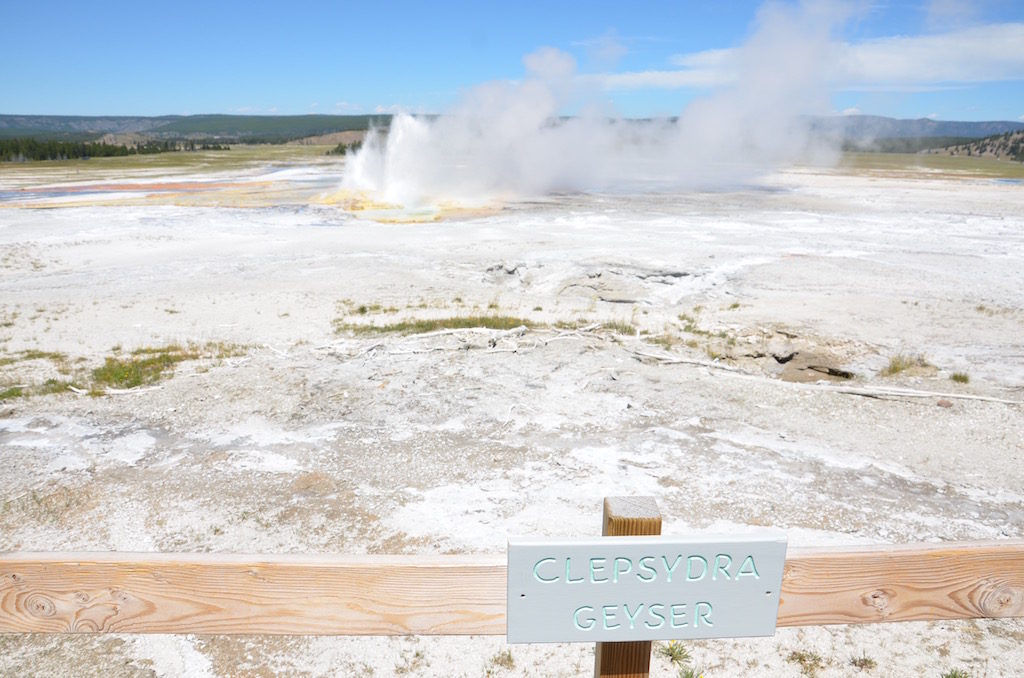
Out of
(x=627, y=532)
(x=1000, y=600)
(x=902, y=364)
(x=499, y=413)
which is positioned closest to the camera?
(x=627, y=532)

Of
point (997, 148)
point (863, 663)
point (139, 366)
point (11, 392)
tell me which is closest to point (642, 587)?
point (863, 663)

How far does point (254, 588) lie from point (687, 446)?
497 centimetres

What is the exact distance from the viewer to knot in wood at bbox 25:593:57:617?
1.72m

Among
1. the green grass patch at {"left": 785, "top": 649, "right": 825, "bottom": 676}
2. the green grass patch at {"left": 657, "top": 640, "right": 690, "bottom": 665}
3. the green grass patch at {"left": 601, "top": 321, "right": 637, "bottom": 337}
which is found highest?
the green grass patch at {"left": 601, "top": 321, "right": 637, "bottom": 337}

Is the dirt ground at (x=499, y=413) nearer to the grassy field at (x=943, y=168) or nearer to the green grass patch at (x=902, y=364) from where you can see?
the green grass patch at (x=902, y=364)

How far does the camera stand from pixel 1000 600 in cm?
182

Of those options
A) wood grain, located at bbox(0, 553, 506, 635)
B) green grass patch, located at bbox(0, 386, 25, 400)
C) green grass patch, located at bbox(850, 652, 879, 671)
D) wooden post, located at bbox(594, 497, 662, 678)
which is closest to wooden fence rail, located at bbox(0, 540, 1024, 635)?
wood grain, located at bbox(0, 553, 506, 635)

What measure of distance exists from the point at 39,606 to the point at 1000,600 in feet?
8.32

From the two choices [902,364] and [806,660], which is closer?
[806,660]

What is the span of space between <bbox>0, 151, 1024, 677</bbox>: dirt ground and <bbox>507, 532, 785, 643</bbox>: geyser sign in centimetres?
215

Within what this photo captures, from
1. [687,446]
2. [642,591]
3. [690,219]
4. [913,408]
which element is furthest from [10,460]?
[690,219]

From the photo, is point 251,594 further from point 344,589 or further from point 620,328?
point 620,328

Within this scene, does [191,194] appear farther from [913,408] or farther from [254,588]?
[254,588]

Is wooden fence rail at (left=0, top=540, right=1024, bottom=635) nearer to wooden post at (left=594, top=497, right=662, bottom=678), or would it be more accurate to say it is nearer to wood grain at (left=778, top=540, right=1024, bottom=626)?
wood grain at (left=778, top=540, right=1024, bottom=626)
